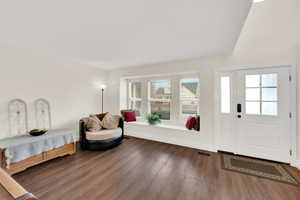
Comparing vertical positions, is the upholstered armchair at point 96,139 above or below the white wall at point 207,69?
below

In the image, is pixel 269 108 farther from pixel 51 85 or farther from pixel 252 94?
pixel 51 85

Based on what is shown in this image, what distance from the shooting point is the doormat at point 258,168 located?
1.96 metres

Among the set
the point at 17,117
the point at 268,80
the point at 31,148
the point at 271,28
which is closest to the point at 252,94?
the point at 268,80

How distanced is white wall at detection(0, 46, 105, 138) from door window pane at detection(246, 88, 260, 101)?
166 inches

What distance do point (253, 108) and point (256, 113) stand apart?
12 cm

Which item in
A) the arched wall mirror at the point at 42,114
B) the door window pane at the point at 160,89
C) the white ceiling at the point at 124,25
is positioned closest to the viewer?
the white ceiling at the point at 124,25

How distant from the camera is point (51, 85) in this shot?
3.07 meters

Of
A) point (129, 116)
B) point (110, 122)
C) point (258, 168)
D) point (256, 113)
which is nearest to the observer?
point (258, 168)

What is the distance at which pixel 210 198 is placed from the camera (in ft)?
5.19

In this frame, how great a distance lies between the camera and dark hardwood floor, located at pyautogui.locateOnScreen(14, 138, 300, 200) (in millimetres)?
1626

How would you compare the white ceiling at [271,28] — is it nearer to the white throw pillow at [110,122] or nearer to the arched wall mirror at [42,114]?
the white throw pillow at [110,122]

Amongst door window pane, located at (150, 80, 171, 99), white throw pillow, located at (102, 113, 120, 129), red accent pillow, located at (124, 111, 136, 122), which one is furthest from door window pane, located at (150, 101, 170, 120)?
white throw pillow, located at (102, 113, 120, 129)

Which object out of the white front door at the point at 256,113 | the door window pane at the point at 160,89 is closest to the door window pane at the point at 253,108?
the white front door at the point at 256,113

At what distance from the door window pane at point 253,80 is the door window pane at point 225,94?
14.4 inches
